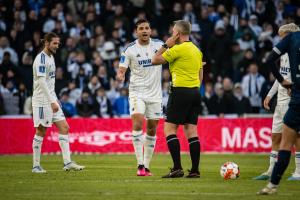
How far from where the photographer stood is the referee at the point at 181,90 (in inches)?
553

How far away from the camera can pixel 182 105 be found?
14.1m

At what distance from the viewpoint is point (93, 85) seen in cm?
2698

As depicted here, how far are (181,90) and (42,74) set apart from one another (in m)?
3.21

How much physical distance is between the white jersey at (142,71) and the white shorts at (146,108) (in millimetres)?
78

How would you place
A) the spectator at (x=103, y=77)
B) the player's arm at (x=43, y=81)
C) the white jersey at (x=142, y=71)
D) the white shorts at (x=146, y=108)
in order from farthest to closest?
the spectator at (x=103, y=77) → the player's arm at (x=43, y=81) → the white jersey at (x=142, y=71) → the white shorts at (x=146, y=108)

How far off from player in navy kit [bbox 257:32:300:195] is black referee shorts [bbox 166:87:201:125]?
10.0 ft

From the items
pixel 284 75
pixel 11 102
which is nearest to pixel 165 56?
pixel 284 75

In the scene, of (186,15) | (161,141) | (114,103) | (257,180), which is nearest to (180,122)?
(257,180)

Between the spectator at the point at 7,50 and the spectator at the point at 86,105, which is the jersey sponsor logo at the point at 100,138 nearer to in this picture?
the spectator at the point at 86,105

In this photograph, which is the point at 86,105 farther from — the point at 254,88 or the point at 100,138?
the point at 254,88

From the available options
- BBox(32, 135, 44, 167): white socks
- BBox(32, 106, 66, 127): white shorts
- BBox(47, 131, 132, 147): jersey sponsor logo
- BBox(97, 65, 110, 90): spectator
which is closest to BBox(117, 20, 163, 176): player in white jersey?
BBox(32, 106, 66, 127): white shorts

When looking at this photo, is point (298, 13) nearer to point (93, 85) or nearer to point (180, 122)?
point (93, 85)

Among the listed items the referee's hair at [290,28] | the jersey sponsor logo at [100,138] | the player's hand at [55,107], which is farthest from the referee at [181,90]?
the jersey sponsor logo at [100,138]

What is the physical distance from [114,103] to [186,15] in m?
4.47
